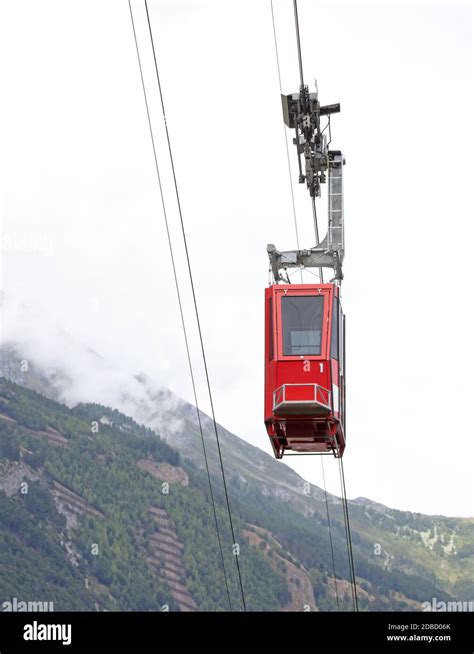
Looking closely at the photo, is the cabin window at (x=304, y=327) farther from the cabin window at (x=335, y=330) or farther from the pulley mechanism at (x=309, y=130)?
the pulley mechanism at (x=309, y=130)

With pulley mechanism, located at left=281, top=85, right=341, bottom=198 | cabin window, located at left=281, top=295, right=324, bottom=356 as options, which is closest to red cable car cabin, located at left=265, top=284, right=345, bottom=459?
cabin window, located at left=281, top=295, right=324, bottom=356

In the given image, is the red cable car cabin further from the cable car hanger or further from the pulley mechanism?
the pulley mechanism

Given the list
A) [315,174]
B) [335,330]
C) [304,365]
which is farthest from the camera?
[315,174]

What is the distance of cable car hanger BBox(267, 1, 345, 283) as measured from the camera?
24.8 meters

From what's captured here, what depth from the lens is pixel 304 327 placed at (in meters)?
23.7

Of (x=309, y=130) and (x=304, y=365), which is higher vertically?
(x=309, y=130)

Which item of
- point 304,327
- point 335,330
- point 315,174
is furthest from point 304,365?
point 315,174

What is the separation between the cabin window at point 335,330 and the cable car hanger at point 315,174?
1046 millimetres

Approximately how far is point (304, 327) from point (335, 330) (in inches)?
24.4

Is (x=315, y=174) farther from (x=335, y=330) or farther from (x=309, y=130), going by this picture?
(x=335, y=330)

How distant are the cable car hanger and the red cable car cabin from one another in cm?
83
